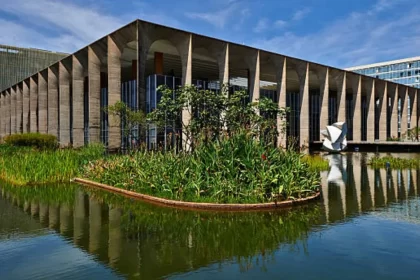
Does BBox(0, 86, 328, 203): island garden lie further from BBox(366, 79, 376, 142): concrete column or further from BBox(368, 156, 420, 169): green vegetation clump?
BBox(366, 79, 376, 142): concrete column

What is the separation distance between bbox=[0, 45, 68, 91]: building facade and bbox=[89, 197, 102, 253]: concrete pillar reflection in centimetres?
5600

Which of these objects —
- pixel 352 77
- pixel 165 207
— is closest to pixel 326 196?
pixel 165 207

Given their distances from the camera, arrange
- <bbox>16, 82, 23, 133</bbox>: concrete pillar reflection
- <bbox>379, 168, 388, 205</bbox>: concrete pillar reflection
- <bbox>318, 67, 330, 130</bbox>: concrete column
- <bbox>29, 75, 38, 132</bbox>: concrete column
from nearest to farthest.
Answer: <bbox>379, 168, 388, 205</bbox>: concrete pillar reflection → <bbox>318, 67, 330, 130</bbox>: concrete column → <bbox>29, 75, 38, 132</bbox>: concrete column → <bbox>16, 82, 23, 133</bbox>: concrete pillar reflection

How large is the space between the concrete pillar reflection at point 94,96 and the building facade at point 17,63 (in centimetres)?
3724

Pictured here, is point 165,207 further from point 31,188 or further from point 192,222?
point 31,188

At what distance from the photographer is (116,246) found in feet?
18.4

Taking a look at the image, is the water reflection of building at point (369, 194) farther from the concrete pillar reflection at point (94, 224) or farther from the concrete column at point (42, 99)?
the concrete column at point (42, 99)

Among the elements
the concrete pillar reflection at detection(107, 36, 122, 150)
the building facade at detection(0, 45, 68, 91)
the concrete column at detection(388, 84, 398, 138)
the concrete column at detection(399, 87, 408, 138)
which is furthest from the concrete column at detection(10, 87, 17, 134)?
the concrete column at detection(399, 87, 408, 138)

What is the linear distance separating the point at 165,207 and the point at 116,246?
2.97m

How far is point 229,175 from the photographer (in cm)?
895

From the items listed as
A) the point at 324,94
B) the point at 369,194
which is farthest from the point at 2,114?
the point at 369,194

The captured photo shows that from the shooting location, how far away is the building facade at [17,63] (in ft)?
184

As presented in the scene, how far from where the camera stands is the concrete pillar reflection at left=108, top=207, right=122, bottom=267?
5062 millimetres

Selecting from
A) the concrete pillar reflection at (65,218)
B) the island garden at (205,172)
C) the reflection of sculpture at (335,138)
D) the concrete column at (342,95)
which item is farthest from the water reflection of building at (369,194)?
the concrete column at (342,95)
